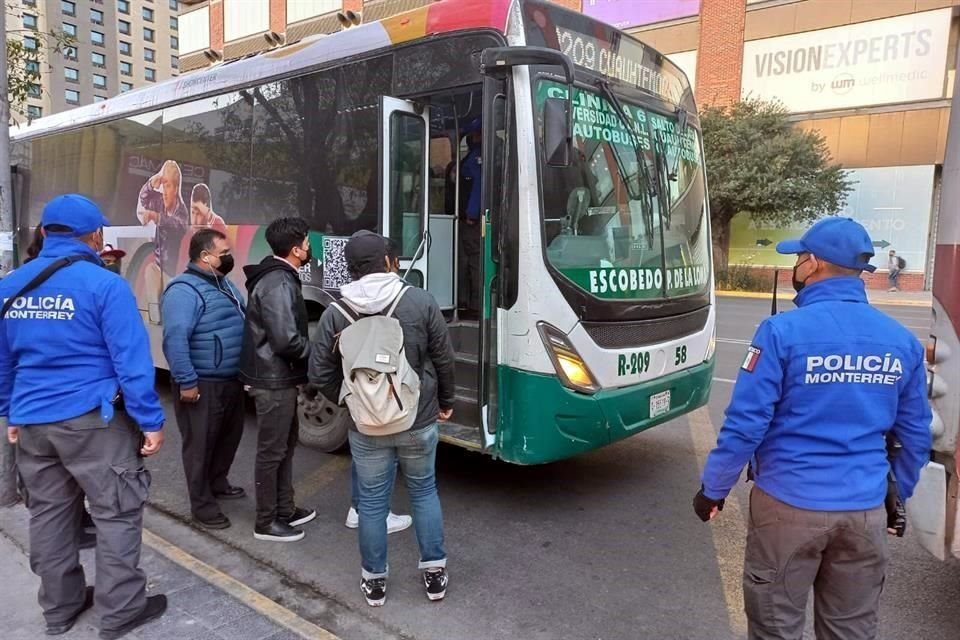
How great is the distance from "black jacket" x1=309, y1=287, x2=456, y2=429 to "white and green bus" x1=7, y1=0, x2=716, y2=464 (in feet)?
2.68

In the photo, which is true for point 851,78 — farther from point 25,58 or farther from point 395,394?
point 395,394

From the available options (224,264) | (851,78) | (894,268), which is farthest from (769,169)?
(224,264)

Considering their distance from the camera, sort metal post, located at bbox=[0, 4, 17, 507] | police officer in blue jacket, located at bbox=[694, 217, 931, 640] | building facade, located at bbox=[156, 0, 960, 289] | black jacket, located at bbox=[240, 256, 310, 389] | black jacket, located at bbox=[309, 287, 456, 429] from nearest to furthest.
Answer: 1. police officer in blue jacket, located at bbox=[694, 217, 931, 640]
2. black jacket, located at bbox=[309, 287, 456, 429]
3. black jacket, located at bbox=[240, 256, 310, 389]
4. metal post, located at bbox=[0, 4, 17, 507]
5. building facade, located at bbox=[156, 0, 960, 289]

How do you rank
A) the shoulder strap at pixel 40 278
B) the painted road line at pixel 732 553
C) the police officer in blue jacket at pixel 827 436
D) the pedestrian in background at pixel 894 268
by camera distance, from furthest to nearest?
the pedestrian in background at pixel 894 268 → the painted road line at pixel 732 553 → the shoulder strap at pixel 40 278 → the police officer in blue jacket at pixel 827 436

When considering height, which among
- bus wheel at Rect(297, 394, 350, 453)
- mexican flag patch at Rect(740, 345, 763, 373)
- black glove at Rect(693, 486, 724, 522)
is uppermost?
mexican flag patch at Rect(740, 345, 763, 373)

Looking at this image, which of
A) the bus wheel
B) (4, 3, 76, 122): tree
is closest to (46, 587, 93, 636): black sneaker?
the bus wheel

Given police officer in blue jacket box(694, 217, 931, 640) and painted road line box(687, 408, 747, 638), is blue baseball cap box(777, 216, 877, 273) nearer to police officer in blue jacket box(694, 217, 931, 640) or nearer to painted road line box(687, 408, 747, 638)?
police officer in blue jacket box(694, 217, 931, 640)

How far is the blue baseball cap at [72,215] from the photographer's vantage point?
2.86m

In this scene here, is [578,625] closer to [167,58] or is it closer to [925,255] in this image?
[925,255]

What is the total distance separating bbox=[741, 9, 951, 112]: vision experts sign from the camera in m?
23.1

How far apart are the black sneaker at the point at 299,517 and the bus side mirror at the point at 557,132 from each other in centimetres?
262

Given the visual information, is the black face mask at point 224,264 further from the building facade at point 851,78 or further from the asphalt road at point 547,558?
the building facade at point 851,78

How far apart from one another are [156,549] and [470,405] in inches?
76.9

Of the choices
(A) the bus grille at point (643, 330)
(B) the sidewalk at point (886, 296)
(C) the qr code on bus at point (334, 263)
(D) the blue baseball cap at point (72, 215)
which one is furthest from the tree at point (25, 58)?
(B) the sidewalk at point (886, 296)
